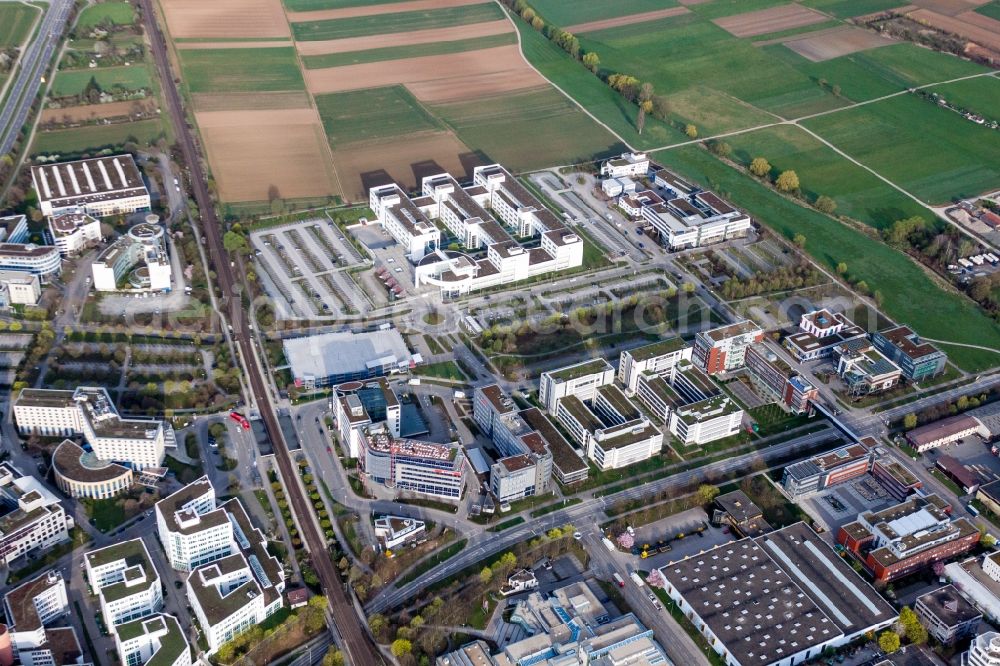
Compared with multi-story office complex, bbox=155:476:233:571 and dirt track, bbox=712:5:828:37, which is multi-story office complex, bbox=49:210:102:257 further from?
dirt track, bbox=712:5:828:37

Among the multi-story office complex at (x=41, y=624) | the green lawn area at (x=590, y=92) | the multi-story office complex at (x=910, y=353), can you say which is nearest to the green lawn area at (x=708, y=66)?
the green lawn area at (x=590, y=92)

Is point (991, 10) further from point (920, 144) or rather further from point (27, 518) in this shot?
point (27, 518)

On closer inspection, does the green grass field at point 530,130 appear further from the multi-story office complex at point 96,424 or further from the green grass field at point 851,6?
the multi-story office complex at point 96,424

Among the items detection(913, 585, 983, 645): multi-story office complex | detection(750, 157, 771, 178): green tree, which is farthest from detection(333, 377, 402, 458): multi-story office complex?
detection(750, 157, 771, 178): green tree

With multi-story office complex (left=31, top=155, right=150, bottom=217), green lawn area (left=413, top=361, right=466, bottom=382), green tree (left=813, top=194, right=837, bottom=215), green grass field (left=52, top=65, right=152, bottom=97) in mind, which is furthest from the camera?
green grass field (left=52, top=65, right=152, bottom=97)

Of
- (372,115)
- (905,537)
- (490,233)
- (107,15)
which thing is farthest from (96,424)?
(107,15)

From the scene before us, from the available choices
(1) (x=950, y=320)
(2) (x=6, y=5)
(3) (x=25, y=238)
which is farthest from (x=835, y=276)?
(2) (x=6, y=5)
